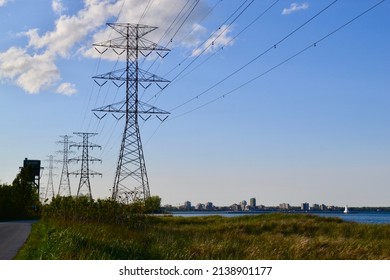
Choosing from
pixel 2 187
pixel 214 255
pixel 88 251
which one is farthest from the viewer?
pixel 2 187

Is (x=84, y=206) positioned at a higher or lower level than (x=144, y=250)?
higher

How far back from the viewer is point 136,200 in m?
34.2

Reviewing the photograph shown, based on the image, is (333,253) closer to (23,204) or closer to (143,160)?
(143,160)

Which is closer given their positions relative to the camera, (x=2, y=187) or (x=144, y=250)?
(x=144, y=250)

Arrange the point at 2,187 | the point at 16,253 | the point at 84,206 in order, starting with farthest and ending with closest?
the point at 2,187, the point at 84,206, the point at 16,253

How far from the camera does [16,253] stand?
22.4 meters

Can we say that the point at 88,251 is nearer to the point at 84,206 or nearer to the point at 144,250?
the point at 144,250

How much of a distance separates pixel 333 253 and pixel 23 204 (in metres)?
83.3

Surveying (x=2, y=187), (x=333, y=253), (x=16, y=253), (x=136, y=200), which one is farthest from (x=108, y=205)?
(x=2, y=187)
